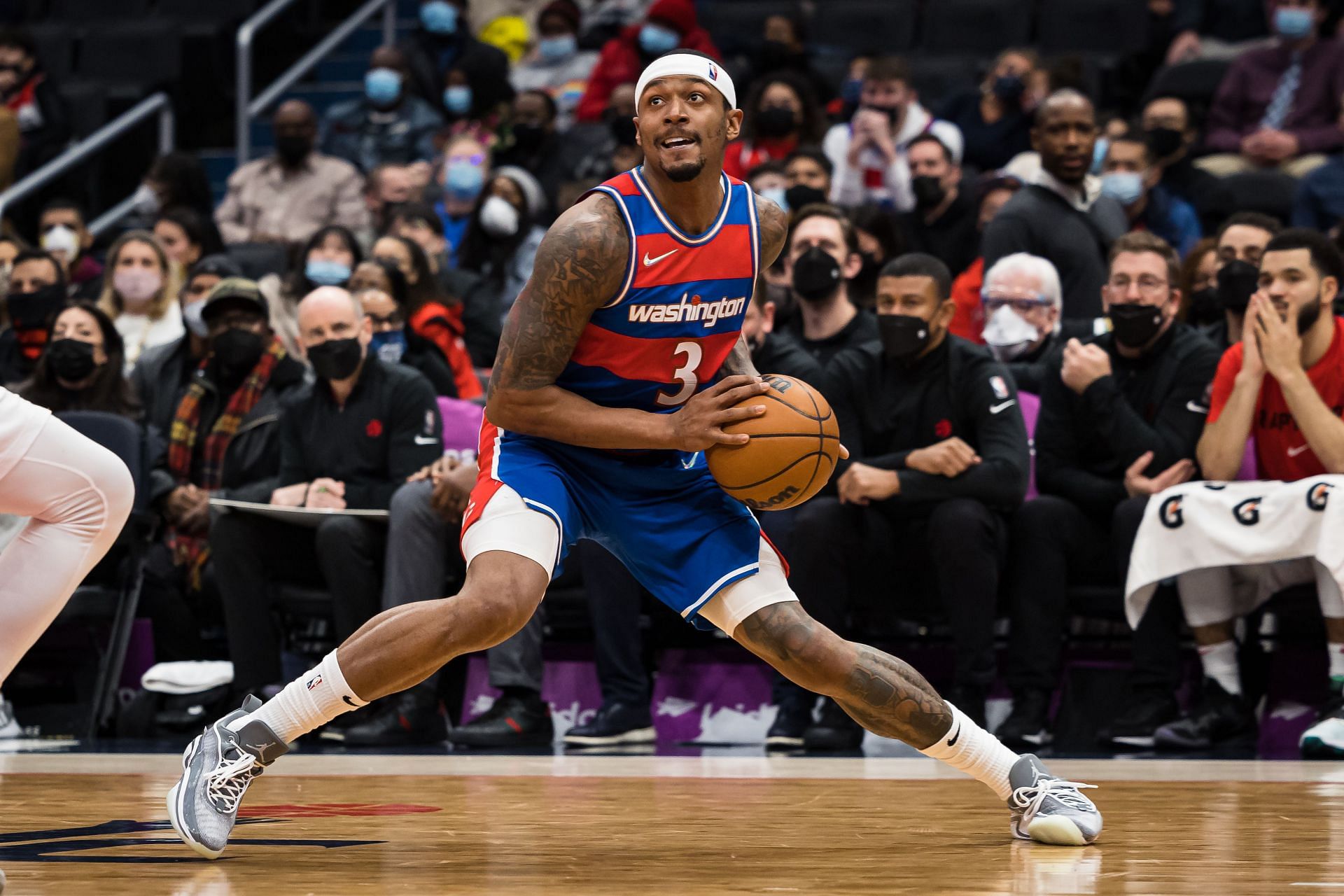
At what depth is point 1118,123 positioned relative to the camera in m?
9.30

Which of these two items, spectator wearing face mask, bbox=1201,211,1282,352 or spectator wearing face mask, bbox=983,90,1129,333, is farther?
spectator wearing face mask, bbox=983,90,1129,333

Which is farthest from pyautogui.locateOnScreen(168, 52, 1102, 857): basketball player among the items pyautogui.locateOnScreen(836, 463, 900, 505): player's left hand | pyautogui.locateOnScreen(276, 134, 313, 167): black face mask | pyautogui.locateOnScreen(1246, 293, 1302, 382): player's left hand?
pyautogui.locateOnScreen(276, 134, 313, 167): black face mask

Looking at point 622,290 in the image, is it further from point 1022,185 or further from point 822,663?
point 1022,185

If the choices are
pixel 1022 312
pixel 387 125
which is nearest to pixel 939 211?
pixel 1022 312

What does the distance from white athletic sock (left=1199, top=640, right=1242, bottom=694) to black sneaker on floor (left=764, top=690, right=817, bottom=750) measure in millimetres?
1425

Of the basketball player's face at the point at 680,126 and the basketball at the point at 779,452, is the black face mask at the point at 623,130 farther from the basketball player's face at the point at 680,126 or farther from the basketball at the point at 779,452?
the basketball at the point at 779,452

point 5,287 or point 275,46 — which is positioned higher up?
point 275,46

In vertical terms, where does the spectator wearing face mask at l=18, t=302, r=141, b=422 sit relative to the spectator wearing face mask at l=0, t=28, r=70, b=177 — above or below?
below

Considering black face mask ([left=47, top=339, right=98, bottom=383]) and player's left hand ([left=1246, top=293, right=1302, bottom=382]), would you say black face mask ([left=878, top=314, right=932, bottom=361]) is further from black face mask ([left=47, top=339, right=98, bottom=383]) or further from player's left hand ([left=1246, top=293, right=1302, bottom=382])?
black face mask ([left=47, top=339, right=98, bottom=383])

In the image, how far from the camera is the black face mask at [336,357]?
7.18 metres

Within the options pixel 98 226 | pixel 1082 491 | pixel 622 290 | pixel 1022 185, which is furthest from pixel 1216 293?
pixel 98 226

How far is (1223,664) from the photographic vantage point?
6.33 metres

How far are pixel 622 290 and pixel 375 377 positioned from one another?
3.55 metres

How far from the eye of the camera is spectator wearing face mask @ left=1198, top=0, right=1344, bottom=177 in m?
9.41
